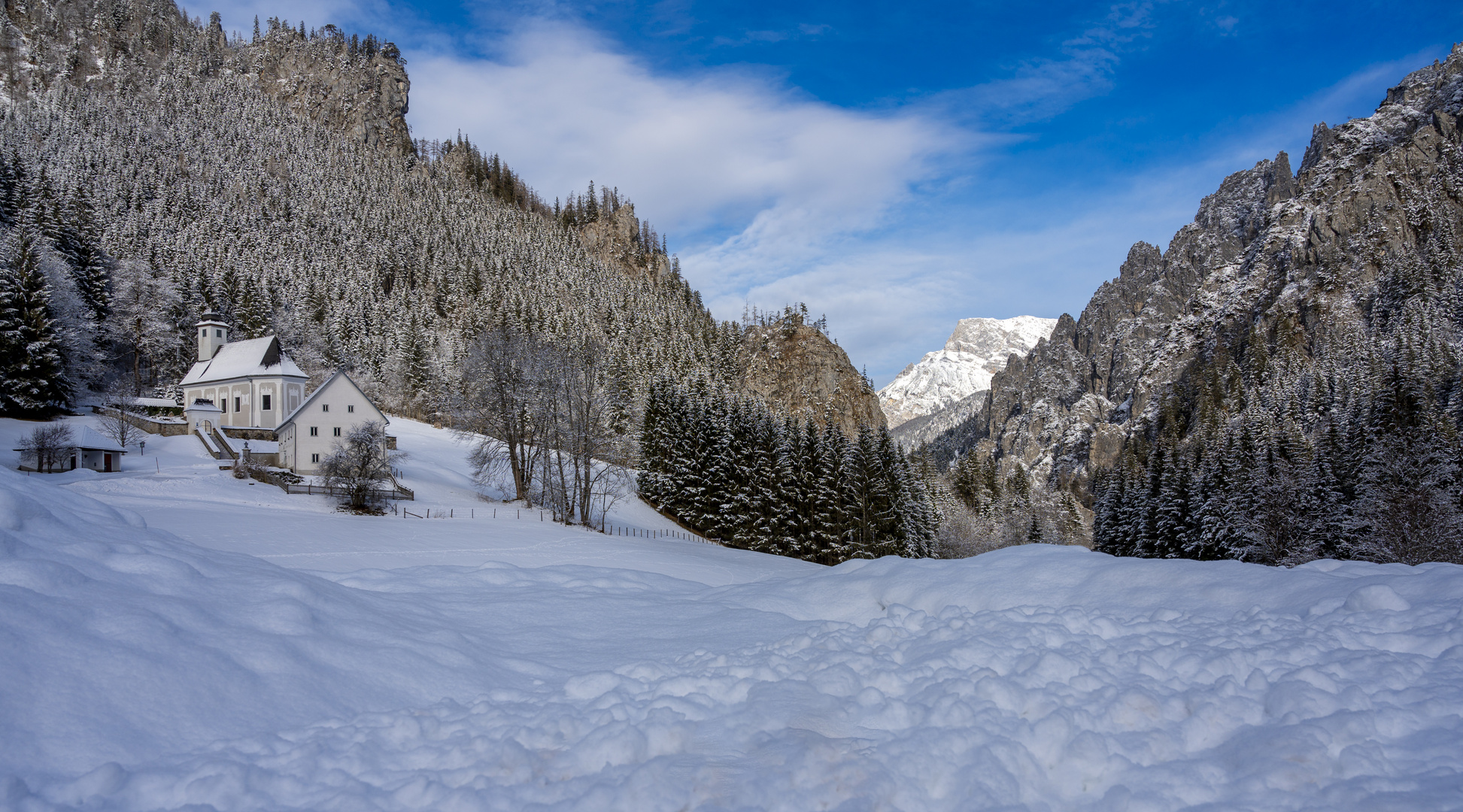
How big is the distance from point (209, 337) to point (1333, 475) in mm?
90446

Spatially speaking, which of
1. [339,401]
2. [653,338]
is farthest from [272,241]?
[339,401]

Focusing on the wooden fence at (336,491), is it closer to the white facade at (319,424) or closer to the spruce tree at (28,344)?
the white facade at (319,424)

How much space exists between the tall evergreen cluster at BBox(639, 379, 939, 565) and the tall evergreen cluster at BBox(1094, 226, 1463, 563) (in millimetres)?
19539

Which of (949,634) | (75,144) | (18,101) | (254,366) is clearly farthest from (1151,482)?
(18,101)

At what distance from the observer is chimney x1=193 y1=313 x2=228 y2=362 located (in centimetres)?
6047

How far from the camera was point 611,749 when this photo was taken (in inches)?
197

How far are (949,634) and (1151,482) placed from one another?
197 ft

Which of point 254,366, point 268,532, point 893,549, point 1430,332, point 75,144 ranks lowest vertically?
point 893,549

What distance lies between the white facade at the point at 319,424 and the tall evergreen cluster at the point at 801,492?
24202mm

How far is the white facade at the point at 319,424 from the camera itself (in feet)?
153

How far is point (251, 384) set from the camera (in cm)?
5325

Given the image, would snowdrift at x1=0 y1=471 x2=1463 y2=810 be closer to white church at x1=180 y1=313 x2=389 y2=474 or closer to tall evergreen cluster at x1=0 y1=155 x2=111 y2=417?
white church at x1=180 y1=313 x2=389 y2=474

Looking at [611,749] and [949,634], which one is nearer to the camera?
[611,749]

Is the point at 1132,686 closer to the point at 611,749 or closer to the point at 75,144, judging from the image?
the point at 611,749
